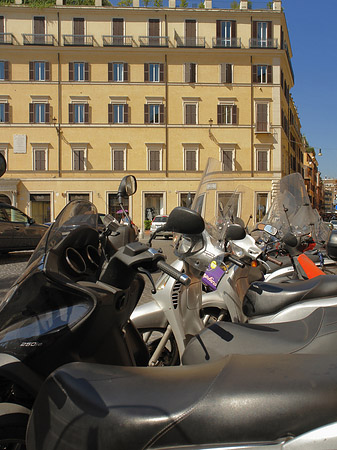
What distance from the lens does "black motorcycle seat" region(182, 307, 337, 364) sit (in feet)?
6.18

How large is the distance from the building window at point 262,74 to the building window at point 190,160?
26.6ft

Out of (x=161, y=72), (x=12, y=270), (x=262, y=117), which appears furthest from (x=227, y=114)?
(x=12, y=270)

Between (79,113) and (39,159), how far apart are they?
489 cm

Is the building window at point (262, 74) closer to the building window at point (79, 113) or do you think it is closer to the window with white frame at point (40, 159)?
the building window at point (79, 113)

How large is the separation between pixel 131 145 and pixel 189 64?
8363 mm

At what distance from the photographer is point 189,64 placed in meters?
35.5

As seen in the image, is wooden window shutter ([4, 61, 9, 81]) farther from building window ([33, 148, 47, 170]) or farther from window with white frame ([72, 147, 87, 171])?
window with white frame ([72, 147, 87, 171])

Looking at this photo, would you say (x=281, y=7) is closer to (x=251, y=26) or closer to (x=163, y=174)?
(x=251, y=26)

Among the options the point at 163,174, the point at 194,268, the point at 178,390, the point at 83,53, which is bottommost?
the point at 178,390

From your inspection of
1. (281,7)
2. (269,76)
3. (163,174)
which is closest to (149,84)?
(163,174)

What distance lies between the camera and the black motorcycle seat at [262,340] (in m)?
1.88

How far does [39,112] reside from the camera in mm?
34344

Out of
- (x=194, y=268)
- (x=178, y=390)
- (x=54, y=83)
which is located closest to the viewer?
(x=178, y=390)

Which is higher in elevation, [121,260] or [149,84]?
[149,84]
